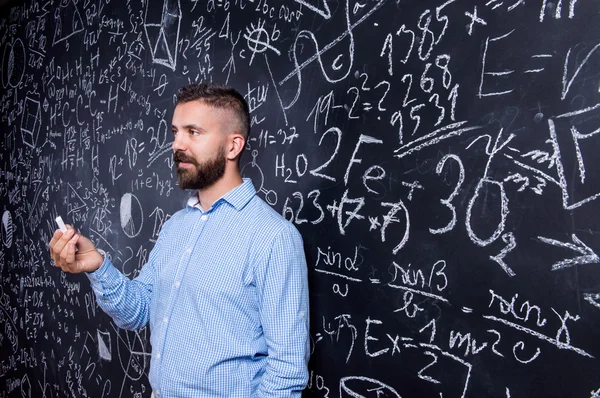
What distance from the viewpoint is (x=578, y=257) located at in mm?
1112

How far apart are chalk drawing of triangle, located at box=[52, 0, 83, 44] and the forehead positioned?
1501 mm

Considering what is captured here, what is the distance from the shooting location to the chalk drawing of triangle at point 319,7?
1604 mm

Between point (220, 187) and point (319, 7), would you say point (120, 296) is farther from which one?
point (319, 7)

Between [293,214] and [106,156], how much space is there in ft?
4.08

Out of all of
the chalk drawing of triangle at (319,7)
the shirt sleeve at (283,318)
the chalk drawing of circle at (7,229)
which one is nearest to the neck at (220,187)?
the shirt sleeve at (283,318)

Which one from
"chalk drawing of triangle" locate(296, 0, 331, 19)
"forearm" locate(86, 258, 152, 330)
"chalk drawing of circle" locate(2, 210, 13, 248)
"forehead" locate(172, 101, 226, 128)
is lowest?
"chalk drawing of circle" locate(2, 210, 13, 248)

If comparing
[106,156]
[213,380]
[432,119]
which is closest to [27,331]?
[106,156]

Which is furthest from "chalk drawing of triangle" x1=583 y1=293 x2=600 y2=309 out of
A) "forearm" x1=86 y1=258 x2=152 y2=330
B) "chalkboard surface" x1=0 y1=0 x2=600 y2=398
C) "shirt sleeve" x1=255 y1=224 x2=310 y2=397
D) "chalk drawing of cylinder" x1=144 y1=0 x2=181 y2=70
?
"chalk drawing of cylinder" x1=144 y1=0 x2=181 y2=70

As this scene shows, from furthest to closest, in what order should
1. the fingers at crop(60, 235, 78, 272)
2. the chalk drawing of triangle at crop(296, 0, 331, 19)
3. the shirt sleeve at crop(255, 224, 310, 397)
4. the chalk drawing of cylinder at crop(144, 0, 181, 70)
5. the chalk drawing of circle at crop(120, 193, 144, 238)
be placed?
the chalk drawing of circle at crop(120, 193, 144, 238) → the chalk drawing of cylinder at crop(144, 0, 181, 70) → the chalk drawing of triangle at crop(296, 0, 331, 19) → the fingers at crop(60, 235, 78, 272) → the shirt sleeve at crop(255, 224, 310, 397)

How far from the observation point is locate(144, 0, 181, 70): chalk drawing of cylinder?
2148 millimetres

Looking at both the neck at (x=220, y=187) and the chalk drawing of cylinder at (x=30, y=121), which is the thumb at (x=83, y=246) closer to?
the neck at (x=220, y=187)

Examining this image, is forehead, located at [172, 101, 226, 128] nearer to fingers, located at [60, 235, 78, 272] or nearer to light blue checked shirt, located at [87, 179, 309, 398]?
light blue checked shirt, located at [87, 179, 309, 398]

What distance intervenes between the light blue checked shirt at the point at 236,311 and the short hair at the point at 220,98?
0.75ft

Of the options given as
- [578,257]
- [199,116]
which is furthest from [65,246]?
[578,257]
